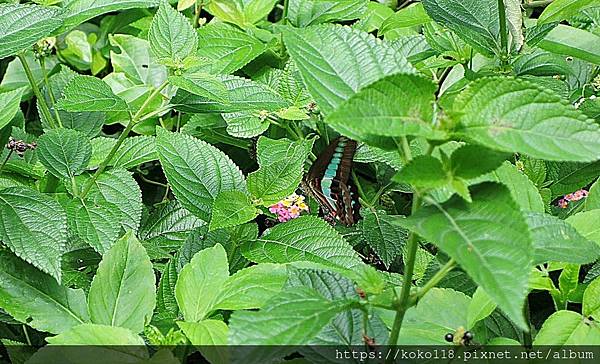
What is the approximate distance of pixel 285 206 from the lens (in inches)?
42.8

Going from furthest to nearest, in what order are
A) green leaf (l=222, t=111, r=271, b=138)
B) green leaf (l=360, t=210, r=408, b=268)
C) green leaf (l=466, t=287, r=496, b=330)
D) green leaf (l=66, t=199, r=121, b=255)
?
green leaf (l=222, t=111, r=271, b=138) < green leaf (l=360, t=210, r=408, b=268) < green leaf (l=66, t=199, r=121, b=255) < green leaf (l=466, t=287, r=496, b=330)

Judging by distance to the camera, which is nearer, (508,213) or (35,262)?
(508,213)

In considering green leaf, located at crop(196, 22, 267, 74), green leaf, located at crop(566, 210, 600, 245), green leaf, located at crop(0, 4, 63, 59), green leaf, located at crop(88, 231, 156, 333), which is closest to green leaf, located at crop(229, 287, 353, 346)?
green leaf, located at crop(88, 231, 156, 333)

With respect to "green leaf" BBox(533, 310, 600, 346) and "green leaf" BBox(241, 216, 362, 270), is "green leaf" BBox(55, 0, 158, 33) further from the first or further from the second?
"green leaf" BBox(533, 310, 600, 346)

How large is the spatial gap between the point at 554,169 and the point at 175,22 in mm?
640

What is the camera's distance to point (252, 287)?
798mm

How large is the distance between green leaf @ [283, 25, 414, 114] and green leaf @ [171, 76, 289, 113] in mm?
376

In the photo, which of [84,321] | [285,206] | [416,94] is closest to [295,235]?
[285,206]

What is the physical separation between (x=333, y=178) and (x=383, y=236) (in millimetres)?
117

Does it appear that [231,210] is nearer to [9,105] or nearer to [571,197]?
[9,105]

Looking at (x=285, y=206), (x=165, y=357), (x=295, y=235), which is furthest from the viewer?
(x=285, y=206)

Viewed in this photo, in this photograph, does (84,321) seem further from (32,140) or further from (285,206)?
(32,140)

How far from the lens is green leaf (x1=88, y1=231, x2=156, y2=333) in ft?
2.65

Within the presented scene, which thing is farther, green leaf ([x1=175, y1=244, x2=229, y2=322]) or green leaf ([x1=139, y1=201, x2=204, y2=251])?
green leaf ([x1=139, y1=201, x2=204, y2=251])
